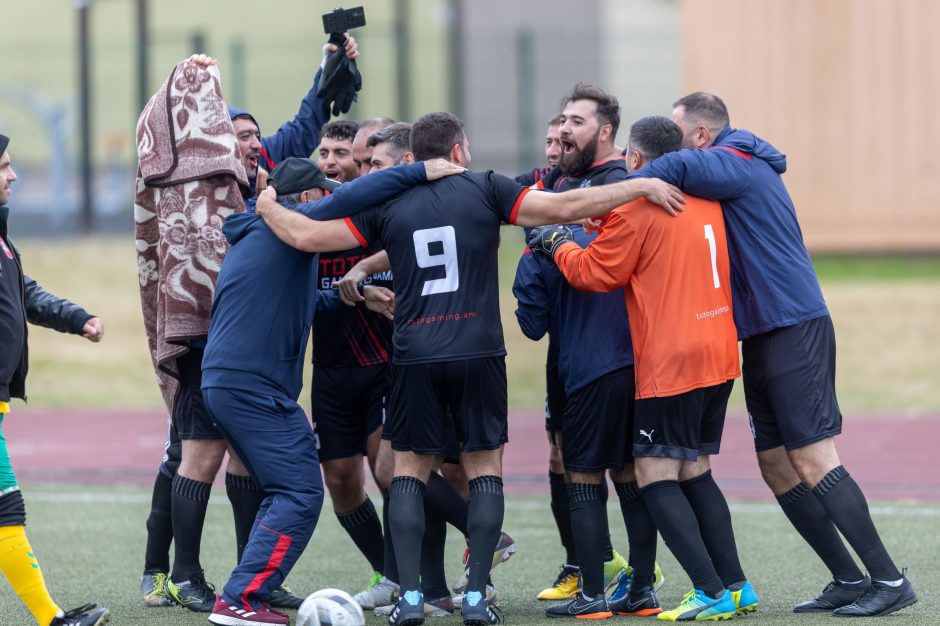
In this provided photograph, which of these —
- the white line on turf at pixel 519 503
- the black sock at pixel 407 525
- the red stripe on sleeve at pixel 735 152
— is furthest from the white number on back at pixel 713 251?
the white line on turf at pixel 519 503

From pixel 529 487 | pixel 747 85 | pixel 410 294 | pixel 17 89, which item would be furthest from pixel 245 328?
pixel 17 89

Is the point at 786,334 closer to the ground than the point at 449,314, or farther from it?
closer to the ground

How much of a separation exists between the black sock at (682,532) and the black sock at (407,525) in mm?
1008

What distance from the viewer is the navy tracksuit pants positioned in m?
5.48

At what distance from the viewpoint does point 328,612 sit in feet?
17.2

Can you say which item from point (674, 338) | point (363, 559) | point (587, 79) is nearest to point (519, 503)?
point (363, 559)

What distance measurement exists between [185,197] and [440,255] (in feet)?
4.62

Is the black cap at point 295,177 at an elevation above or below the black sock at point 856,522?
above

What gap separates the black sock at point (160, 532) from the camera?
21.3ft

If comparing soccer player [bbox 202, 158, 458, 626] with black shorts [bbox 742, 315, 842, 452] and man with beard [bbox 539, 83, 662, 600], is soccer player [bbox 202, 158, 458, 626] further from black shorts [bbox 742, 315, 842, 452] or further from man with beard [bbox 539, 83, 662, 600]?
black shorts [bbox 742, 315, 842, 452]

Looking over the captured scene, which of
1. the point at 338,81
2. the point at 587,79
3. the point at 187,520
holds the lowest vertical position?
the point at 187,520

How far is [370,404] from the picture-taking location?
21.3 ft

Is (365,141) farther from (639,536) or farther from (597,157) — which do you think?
(639,536)

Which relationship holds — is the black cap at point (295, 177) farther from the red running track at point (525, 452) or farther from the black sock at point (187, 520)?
the red running track at point (525, 452)
